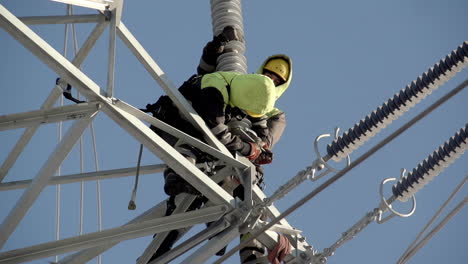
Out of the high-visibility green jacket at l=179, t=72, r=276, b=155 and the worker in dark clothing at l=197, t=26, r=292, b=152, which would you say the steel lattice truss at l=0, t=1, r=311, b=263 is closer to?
the high-visibility green jacket at l=179, t=72, r=276, b=155

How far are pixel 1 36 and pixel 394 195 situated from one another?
736 cm

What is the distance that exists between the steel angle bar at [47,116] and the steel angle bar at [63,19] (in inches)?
48.1

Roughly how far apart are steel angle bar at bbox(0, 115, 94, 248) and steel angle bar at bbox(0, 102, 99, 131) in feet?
0.83

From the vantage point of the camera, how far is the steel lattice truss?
41.1 feet

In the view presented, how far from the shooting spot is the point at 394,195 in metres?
14.4

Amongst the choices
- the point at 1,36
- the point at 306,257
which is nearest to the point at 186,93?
the point at 306,257

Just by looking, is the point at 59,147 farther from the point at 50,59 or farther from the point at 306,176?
the point at 306,176

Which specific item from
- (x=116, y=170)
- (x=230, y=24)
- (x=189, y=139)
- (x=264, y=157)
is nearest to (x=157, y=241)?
(x=116, y=170)

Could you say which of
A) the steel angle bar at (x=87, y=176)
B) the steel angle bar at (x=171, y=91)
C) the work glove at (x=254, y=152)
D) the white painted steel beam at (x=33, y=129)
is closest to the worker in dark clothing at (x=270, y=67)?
the work glove at (x=254, y=152)

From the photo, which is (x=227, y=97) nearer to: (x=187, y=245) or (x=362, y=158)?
(x=187, y=245)

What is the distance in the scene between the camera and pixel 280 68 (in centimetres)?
1611

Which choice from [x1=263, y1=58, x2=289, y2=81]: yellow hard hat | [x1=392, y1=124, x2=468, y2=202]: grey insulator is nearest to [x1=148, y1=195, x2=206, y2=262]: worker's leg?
[x1=263, y1=58, x2=289, y2=81]: yellow hard hat

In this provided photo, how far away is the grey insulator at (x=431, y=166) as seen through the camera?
44.8 ft

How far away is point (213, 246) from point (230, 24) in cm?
473
